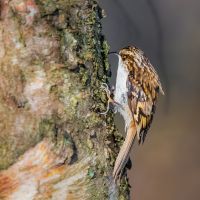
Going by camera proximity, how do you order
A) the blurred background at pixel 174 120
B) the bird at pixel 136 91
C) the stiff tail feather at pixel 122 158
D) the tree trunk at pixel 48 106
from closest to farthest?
the tree trunk at pixel 48 106 → the stiff tail feather at pixel 122 158 → the bird at pixel 136 91 → the blurred background at pixel 174 120

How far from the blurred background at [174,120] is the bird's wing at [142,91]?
85.3 inches

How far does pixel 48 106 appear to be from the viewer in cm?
246

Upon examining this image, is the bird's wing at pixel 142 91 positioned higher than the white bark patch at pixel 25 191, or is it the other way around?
the bird's wing at pixel 142 91

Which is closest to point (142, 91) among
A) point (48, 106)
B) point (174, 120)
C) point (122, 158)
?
point (122, 158)

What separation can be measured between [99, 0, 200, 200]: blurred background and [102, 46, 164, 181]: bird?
7.08 feet

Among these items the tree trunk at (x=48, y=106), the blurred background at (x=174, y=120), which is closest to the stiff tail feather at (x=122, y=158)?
the tree trunk at (x=48, y=106)

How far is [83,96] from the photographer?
2502mm

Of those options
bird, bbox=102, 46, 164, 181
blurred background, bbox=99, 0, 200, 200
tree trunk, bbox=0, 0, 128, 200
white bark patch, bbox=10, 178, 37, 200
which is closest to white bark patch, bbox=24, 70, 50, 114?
tree trunk, bbox=0, 0, 128, 200

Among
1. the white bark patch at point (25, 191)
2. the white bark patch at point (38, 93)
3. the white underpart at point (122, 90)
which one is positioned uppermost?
the white underpart at point (122, 90)

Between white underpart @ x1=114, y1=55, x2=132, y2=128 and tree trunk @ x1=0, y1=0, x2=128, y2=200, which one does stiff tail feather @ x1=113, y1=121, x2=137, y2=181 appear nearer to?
tree trunk @ x1=0, y1=0, x2=128, y2=200

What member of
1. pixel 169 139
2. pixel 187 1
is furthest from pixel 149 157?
pixel 187 1

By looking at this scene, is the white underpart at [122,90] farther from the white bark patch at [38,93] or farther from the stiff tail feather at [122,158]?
the white bark patch at [38,93]

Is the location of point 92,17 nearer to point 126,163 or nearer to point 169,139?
point 126,163

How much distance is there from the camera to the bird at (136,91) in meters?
3.09
